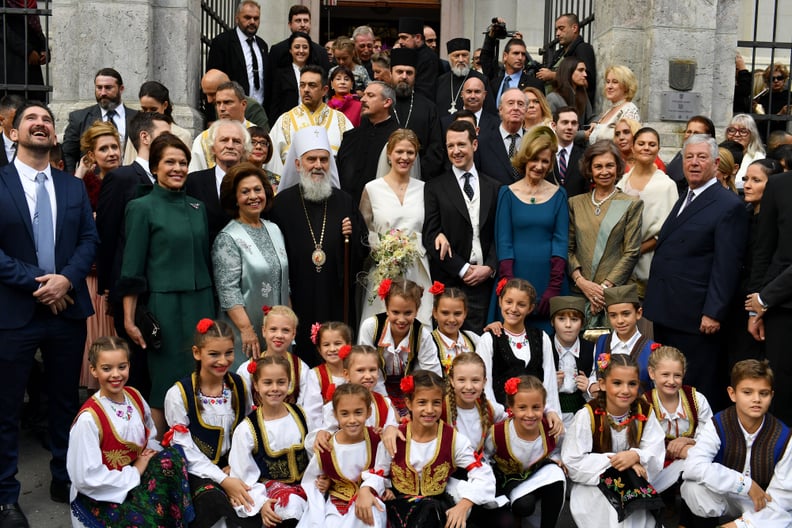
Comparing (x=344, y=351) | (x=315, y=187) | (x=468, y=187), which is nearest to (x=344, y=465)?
(x=344, y=351)

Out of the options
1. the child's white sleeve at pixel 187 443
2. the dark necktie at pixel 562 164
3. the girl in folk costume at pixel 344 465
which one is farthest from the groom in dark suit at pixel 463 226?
the child's white sleeve at pixel 187 443

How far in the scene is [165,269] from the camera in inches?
219

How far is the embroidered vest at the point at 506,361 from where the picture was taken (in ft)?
18.4

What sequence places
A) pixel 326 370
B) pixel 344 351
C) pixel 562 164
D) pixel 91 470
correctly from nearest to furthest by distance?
pixel 91 470 < pixel 344 351 < pixel 326 370 < pixel 562 164

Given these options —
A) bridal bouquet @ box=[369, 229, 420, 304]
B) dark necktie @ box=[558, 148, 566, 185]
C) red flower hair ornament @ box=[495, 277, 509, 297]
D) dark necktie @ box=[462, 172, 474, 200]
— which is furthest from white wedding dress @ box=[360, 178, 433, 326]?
dark necktie @ box=[558, 148, 566, 185]

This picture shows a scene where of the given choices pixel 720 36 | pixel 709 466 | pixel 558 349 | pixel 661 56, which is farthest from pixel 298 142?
pixel 720 36

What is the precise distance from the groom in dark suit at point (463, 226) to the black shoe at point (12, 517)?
2.88 metres

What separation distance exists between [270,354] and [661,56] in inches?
207

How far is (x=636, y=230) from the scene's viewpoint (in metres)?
6.40

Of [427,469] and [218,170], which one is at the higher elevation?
[218,170]

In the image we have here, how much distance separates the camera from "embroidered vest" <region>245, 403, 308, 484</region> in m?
5.09

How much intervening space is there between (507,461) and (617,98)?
3947 mm

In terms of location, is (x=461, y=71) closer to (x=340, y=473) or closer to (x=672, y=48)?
(x=672, y=48)

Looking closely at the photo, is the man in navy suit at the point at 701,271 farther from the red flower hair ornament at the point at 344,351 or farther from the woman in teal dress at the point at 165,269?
the woman in teal dress at the point at 165,269
